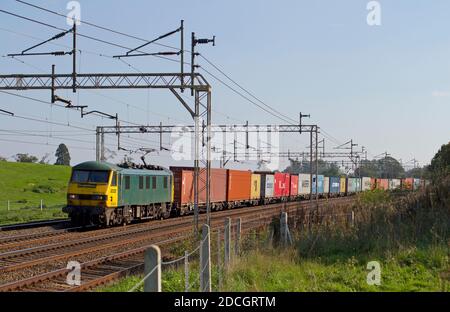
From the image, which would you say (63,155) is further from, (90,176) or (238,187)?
(90,176)

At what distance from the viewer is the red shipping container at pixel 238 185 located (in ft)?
138

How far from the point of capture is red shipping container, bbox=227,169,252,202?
4212 cm

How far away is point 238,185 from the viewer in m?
44.3

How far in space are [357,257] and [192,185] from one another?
27.5 meters

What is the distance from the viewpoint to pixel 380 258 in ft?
36.9

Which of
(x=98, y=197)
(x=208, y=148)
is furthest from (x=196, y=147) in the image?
(x=98, y=197)

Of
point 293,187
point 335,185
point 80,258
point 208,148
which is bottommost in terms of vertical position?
point 80,258

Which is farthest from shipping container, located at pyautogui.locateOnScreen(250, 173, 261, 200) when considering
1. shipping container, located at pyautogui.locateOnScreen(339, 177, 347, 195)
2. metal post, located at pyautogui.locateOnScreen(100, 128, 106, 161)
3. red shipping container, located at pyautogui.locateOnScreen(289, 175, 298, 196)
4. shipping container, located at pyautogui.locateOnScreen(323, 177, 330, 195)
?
shipping container, located at pyautogui.locateOnScreen(339, 177, 347, 195)

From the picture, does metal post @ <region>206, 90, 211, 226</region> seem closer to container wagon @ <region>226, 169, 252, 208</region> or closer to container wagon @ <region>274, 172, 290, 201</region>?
container wagon @ <region>226, 169, 252, 208</region>

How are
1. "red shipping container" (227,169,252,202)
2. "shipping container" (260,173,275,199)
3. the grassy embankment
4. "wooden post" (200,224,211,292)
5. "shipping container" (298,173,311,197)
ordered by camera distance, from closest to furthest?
"wooden post" (200,224,211,292) → the grassy embankment → "red shipping container" (227,169,252,202) → "shipping container" (260,173,275,199) → "shipping container" (298,173,311,197)

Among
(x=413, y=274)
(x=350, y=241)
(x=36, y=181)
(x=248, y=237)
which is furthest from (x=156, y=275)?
(x=36, y=181)

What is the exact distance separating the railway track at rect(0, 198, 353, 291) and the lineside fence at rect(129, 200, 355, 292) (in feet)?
5.30

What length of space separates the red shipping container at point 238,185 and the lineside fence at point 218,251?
23.3 meters

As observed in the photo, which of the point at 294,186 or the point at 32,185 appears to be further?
the point at 32,185
